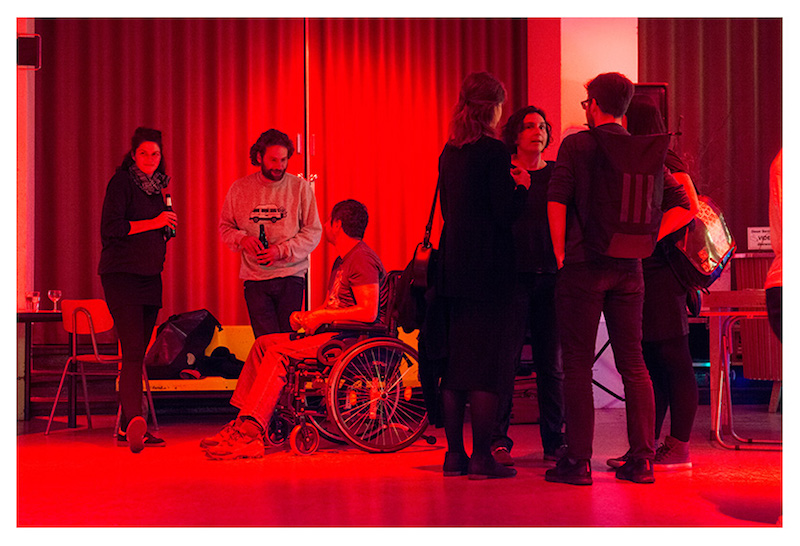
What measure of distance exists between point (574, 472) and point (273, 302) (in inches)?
71.8

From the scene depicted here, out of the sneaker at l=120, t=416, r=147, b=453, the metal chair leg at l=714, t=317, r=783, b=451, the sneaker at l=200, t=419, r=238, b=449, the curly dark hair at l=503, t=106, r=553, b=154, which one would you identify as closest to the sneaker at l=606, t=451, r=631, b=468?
the metal chair leg at l=714, t=317, r=783, b=451

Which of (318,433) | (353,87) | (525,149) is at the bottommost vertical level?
(318,433)

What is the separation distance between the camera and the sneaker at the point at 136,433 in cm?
386

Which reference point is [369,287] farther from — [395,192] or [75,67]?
[75,67]

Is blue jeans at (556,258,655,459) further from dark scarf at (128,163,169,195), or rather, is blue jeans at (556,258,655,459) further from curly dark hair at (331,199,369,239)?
dark scarf at (128,163,169,195)

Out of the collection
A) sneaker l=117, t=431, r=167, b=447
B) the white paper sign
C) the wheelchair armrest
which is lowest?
sneaker l=117, t=431, r=167, b=447

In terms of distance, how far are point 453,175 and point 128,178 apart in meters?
1.64

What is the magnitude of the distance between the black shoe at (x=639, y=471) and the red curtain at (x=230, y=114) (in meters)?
4.03

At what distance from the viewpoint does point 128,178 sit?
4027 millimetres

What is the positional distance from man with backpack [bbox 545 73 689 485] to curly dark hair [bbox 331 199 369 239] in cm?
116

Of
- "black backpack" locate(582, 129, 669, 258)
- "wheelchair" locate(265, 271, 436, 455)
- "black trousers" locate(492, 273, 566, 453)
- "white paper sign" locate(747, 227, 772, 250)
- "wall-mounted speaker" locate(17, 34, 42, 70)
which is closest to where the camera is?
"black backpack" locate(582, 129, 669, 258)

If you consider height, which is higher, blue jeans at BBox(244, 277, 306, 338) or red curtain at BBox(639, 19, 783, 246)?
red curtain at BBox(639, 19, 783, 246)

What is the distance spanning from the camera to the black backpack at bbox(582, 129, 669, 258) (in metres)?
2.94
